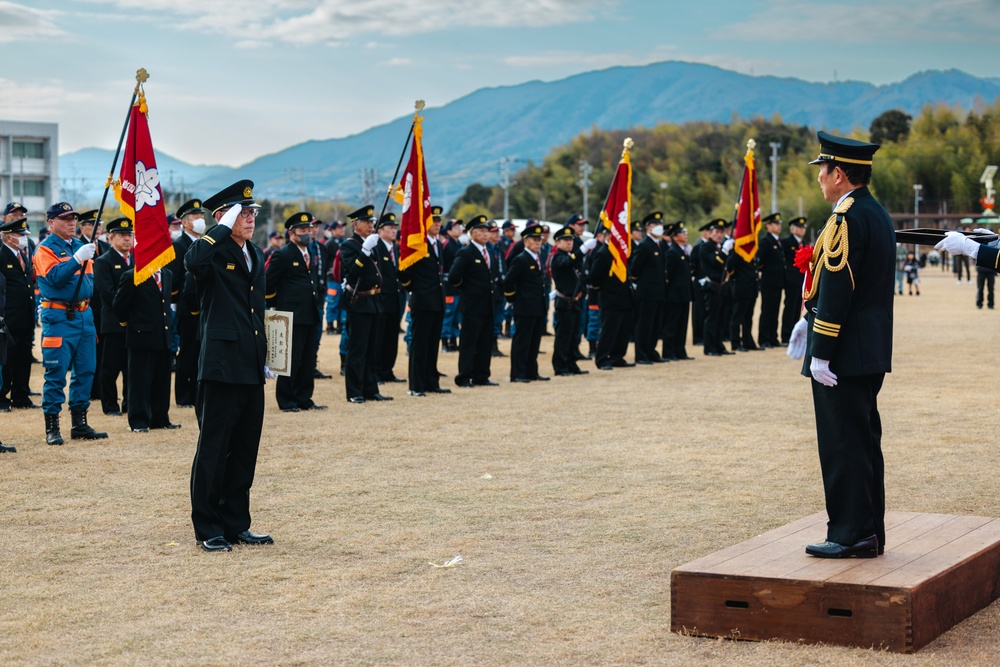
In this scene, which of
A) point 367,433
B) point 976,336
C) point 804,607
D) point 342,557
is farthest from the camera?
point 976,336

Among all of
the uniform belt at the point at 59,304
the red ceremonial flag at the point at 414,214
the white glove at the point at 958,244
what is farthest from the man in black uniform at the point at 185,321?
the white glove at the point at 958,244

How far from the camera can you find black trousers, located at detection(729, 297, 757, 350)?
20.1 meters

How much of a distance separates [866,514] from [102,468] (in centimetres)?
595

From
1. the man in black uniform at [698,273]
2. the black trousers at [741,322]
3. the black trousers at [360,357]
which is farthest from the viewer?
the black trousers at [741,322]

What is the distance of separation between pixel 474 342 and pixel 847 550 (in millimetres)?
9753

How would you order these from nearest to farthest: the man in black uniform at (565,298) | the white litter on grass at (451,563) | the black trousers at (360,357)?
the white litter on grass at (451,563) < the black trousers at (360,357) < the man in black uniform at (565,298)

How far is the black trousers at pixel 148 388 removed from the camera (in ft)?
36.3

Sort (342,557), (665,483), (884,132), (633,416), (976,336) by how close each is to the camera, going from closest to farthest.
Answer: (342,557)
(665,483)
(633,416)
(976,336)
(884,132)

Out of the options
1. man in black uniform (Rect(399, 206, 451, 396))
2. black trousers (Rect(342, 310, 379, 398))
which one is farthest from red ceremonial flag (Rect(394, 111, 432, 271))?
black trousers (Rect(342, 310, 379, 398))

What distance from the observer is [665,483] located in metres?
8.54

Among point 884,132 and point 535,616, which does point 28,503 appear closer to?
point 535,616

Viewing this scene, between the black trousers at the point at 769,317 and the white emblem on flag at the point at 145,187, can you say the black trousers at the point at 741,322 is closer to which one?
the black trousers at the point at 769,317

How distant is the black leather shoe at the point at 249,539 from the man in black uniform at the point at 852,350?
303 centimetres

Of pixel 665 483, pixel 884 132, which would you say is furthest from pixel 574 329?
pixel 884 132
